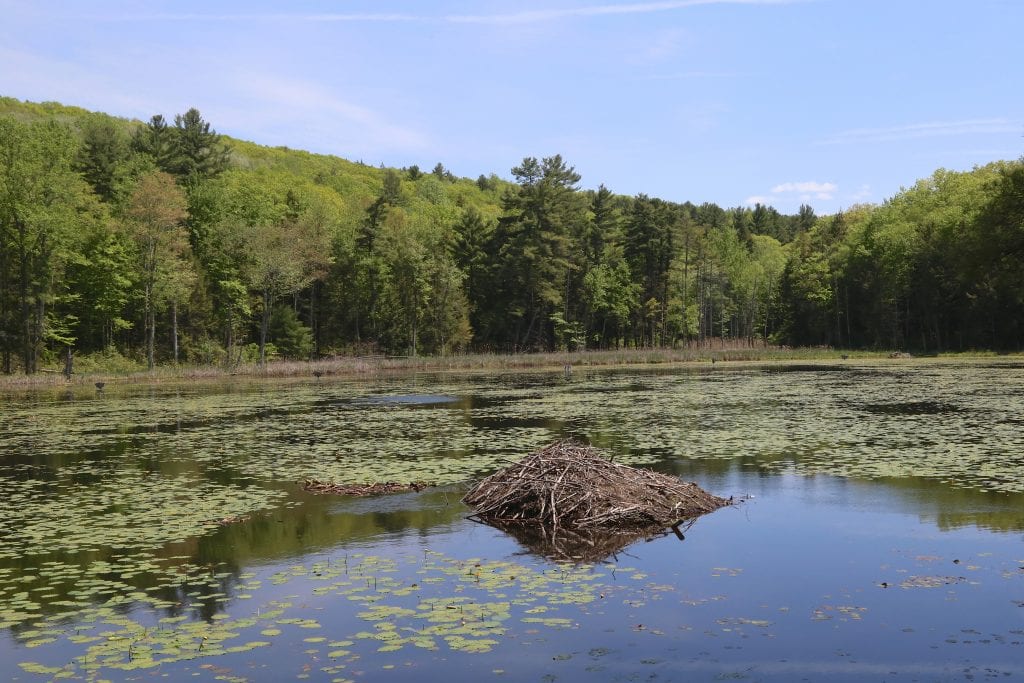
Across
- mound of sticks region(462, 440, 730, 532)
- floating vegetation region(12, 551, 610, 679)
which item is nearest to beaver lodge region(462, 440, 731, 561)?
mound of sticks region(462, 440, 730, 532)

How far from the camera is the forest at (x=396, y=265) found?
2211 inches

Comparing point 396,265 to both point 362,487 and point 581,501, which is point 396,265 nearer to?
point 362,487

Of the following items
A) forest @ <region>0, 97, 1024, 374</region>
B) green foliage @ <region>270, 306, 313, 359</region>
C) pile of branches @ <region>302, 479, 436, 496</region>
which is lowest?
pile of branches @ <region>302, 479, 436, 496</region>

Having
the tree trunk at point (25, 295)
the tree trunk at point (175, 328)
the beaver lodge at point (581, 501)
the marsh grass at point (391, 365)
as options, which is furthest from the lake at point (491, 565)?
the tree trunk at point (175, 328)

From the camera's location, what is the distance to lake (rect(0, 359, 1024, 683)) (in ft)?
25.0

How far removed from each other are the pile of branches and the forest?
147 ft

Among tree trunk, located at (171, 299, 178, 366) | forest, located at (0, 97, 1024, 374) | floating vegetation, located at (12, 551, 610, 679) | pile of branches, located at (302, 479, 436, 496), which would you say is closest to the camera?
floating vegetation, located at (12, 551, 610, 679)

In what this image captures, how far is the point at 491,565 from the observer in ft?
35.3

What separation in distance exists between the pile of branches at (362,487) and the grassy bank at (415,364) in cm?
4019

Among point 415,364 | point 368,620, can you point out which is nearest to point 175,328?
point 415,364

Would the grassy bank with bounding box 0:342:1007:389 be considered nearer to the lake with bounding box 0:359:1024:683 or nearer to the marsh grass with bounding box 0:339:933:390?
the marsh grass with bounding box 0:339:933:390

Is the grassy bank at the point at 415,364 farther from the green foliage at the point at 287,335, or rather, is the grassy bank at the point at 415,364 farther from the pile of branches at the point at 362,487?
the pile of branches at the point at 362,487

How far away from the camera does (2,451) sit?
73.2ft

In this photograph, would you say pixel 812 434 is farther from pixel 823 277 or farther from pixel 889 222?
pixel 823 277
